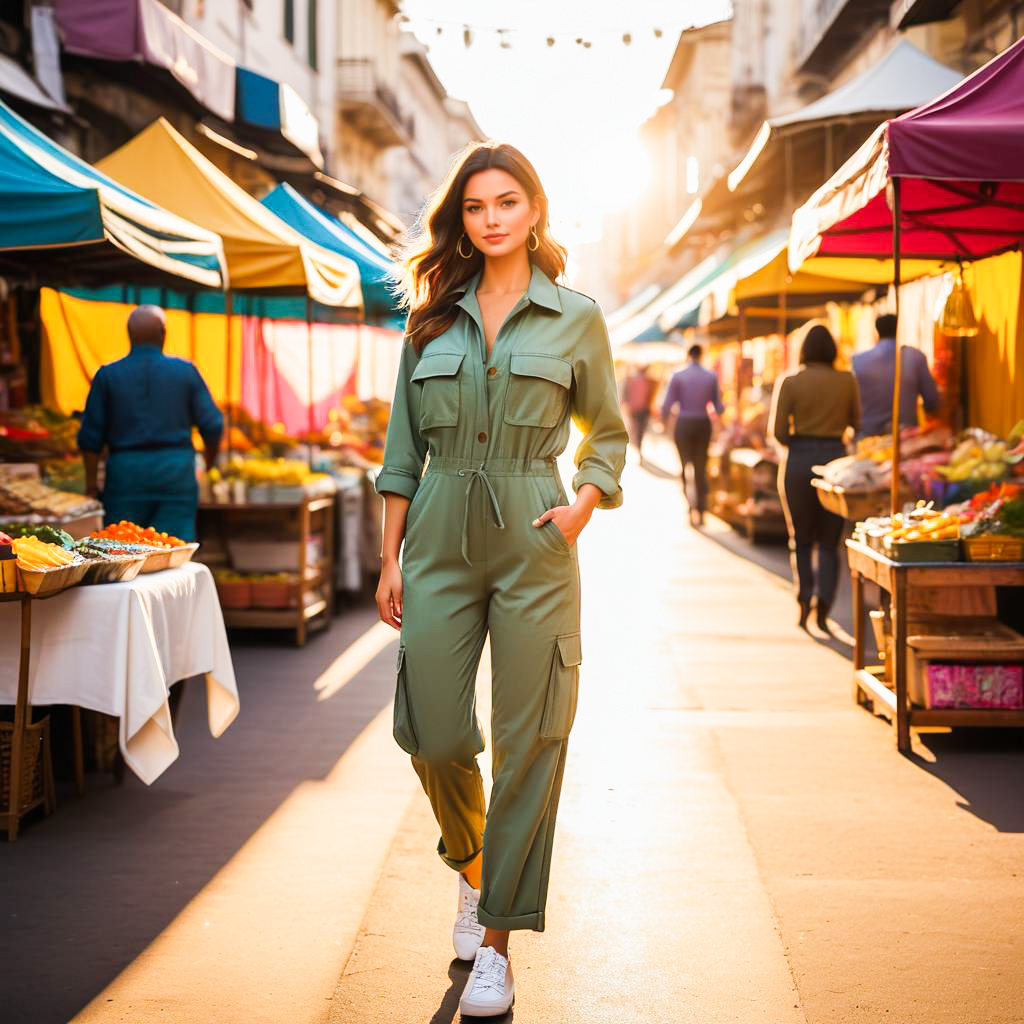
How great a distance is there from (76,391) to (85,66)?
162 inches

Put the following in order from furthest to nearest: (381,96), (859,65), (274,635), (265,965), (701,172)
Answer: (701,172) < (381,96) < (859,65) < (274,635) < (265,965)

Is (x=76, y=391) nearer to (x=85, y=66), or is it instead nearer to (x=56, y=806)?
(x=85, y=66)

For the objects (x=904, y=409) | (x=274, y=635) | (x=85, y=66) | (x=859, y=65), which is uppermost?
(x=859, y=65)

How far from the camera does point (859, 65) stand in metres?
23.2

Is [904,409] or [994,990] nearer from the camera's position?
[994,990]

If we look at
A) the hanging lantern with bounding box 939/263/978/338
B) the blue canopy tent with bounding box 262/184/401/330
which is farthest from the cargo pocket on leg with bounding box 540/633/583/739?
the blue canopy tent with bounding box 262/184/401/330

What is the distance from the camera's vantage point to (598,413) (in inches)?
A: 152

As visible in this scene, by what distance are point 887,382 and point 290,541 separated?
492 cm

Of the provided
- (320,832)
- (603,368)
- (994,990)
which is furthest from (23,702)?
(994,990)

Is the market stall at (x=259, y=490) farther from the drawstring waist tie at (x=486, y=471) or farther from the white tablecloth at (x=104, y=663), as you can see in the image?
the drawstring waist tie at (x=486, y=471)

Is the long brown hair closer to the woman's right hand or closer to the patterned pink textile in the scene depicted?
the woman's right hand

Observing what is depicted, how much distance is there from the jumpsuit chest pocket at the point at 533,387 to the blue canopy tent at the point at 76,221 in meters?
3.87

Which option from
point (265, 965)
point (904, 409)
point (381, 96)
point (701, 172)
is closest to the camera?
point (265, 965)

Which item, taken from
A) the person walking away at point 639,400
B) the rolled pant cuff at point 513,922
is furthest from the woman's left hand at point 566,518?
the person walking away at point 639,400
